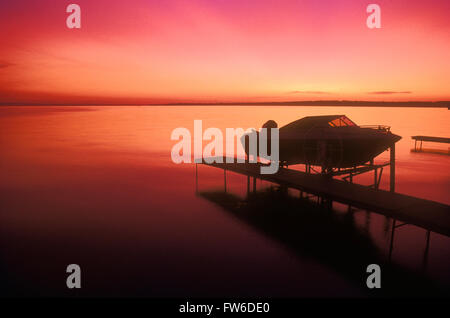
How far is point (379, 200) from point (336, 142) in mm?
4291

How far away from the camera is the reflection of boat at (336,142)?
1260cm

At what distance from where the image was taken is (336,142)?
12.6m

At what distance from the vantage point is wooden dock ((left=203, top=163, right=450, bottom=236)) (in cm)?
727

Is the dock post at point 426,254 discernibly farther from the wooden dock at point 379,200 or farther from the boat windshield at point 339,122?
the boat windshield at point 339,122

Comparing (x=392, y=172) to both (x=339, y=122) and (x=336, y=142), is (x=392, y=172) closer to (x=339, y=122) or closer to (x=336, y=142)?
(x=336, y=142)

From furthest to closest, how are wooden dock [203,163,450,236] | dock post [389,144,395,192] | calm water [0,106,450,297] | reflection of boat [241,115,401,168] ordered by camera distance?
reflection of boat [241,115,401,168] → dock post [389,144,395,192] → wooden dock [203,163,450,236] → calm water [0,106,450,297]

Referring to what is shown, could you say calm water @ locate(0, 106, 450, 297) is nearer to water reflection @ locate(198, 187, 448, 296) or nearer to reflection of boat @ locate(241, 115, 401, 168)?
water reflection @ locate(198, 187, 448, 296)

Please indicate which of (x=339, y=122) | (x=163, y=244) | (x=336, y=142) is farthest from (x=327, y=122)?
(x=163, y=244)

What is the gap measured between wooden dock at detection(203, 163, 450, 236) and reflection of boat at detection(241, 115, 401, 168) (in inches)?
48.0

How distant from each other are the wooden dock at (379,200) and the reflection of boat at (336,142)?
1.22 metres

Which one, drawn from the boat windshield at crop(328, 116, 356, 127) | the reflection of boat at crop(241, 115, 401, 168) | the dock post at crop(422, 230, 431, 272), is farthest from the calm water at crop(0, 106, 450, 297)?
the boat windshield at crop(328, 116, 356, 127)

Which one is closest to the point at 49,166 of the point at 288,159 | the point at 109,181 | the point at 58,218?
the point at 109,181

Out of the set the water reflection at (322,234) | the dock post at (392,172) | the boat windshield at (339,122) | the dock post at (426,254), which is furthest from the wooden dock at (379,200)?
the boat windshield at (339,122)

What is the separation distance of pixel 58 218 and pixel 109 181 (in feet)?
21.3
